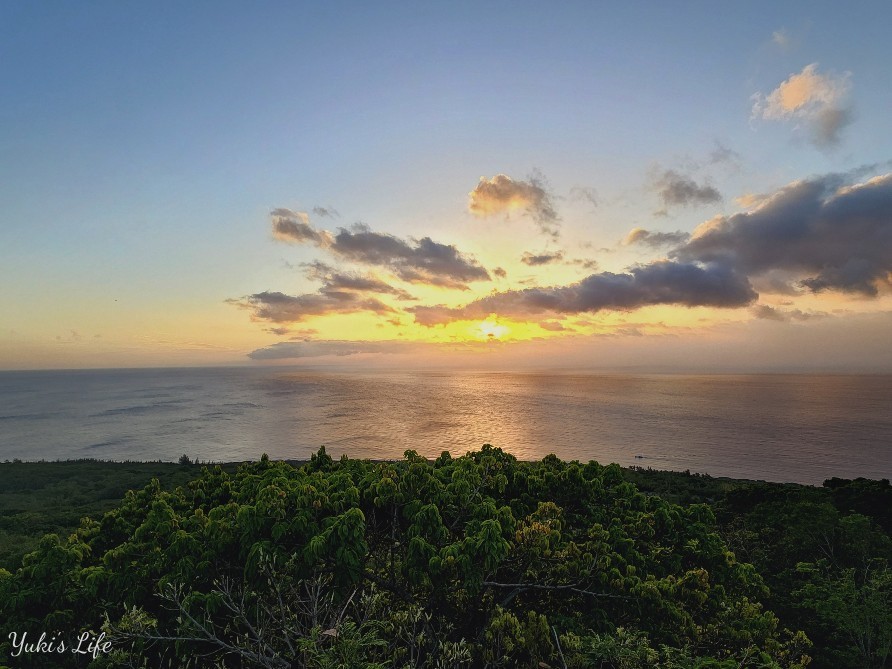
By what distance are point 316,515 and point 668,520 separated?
9.03 metres

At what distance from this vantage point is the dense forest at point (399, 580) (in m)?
7.82

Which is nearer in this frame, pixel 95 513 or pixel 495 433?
pixel 95 513

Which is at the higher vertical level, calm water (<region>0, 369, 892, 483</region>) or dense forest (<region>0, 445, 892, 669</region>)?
dense forest (<region>0, 445, 892, 669</region>)

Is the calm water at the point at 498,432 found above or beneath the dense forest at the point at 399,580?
beneath

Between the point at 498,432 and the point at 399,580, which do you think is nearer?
the point at 399,580

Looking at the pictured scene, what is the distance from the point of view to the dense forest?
7.82 metres

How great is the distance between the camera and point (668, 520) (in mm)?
11875

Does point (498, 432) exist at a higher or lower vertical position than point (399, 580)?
lower

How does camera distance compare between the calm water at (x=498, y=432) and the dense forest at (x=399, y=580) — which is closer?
the dense forest at (x=399, y=580)

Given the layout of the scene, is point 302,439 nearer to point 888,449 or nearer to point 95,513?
point 95,513

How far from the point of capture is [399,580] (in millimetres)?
10234

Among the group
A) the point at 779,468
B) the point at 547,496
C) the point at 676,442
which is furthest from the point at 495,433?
the point at 547,496

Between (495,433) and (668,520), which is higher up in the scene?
(668,520)

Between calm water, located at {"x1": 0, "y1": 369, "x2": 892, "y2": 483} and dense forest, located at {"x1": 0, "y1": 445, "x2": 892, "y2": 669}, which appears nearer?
dense forest, located at {"x1": 0, "y1": 445, "x2": 892, "y2": 669}
